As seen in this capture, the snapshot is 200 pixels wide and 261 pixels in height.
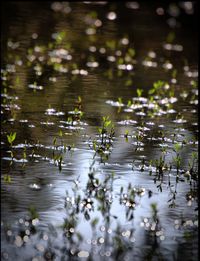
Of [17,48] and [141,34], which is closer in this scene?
[17,48]

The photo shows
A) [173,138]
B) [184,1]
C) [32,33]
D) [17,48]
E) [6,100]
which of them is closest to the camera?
[173,138]

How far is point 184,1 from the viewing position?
18.7 metres

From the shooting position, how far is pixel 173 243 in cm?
437

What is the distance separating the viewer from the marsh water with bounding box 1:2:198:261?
439 centimetres

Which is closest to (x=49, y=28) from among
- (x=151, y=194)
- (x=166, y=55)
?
(x=166, y=55)

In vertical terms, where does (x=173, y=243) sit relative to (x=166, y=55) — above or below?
below

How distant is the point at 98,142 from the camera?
6.46m

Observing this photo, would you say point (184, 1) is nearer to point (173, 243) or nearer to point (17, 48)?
point (17, 48)

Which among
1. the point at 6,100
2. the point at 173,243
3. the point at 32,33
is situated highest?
the point at 32,33

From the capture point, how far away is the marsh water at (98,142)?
4387 mm

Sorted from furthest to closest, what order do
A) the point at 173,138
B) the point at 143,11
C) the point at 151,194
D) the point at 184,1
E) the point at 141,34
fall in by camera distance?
the point at 184,1 → the point at 143,11 → the point at 141,34 → the point at 173,138 → the point at 151,194

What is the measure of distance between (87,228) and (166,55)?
7.64 m

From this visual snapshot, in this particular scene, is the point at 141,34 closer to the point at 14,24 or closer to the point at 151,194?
the point at 14,24

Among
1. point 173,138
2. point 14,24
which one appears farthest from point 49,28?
point 173,138
